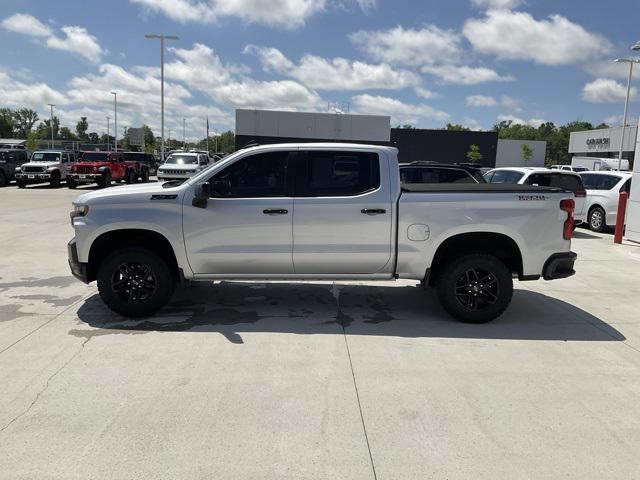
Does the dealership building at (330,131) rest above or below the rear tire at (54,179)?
above

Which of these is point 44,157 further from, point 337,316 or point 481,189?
point 481,189

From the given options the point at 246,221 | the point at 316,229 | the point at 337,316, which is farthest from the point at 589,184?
the point at 246,221

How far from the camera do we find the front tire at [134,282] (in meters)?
5.57

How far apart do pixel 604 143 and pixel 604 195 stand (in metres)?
59.1

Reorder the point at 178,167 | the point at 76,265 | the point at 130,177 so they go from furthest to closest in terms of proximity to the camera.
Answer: the point at 130,177
the point at 178,167
the point at 76,265

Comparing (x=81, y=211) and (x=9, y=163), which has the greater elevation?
(x=9, y=163)

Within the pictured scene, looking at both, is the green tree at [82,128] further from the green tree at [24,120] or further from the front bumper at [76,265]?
the front bumper at [76,265]

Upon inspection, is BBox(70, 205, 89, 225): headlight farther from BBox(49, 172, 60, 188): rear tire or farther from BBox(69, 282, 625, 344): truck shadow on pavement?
BBox(49, 172, 60, 188): rear tire

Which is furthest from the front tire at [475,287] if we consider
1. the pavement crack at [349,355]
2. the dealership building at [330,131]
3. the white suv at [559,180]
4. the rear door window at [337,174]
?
A: the dealership building at [330,131]

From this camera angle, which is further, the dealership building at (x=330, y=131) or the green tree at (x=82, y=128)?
the green tree at (x=82, y=128)

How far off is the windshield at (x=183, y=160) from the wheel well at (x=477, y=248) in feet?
69.4

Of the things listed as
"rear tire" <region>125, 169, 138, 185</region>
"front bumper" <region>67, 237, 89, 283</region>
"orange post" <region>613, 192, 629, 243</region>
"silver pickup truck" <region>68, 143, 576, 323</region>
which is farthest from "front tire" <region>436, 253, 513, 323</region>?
"rear tire" <region>125, 169, 138, 185</region>

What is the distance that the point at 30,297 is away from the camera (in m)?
6.58

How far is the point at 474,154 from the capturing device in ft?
204
